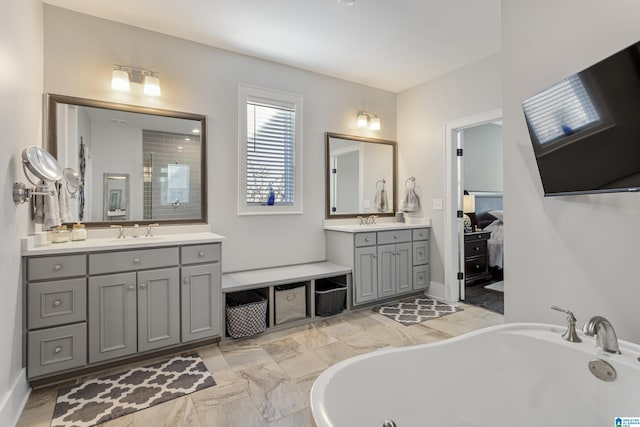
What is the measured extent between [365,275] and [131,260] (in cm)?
222

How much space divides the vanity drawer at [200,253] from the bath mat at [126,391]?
763mm

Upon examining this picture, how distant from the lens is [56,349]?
2.06 meters

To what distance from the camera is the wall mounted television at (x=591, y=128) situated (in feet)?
4.15

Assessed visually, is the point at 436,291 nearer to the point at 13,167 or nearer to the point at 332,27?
the point at 332,27

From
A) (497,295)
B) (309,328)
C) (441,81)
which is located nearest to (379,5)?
(441,81)

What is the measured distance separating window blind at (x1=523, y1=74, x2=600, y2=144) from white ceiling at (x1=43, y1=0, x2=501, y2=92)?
1432 millimetres

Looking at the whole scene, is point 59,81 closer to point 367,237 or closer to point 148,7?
point 148,7

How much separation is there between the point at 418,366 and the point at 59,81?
10.5 feet

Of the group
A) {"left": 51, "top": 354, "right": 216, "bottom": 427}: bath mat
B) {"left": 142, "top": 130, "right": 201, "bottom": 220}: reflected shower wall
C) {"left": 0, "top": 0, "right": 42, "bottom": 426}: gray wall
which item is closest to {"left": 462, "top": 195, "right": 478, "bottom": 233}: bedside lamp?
{"left": 142, "top": 130, "right": 201, "bottom": 220}: reflected shower wall

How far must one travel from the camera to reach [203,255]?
2.60 m

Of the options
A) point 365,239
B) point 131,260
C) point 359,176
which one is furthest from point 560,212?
point 131,260

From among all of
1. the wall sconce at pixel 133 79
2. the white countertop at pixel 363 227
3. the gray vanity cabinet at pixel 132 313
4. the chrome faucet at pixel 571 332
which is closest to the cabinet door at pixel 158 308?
the gray vanity cabinet at pixel 132 313

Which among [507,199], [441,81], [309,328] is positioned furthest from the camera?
[441,81]

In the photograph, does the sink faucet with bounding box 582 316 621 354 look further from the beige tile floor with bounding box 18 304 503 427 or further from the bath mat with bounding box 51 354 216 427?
the bath mat with bounding box 51 354 216 427
